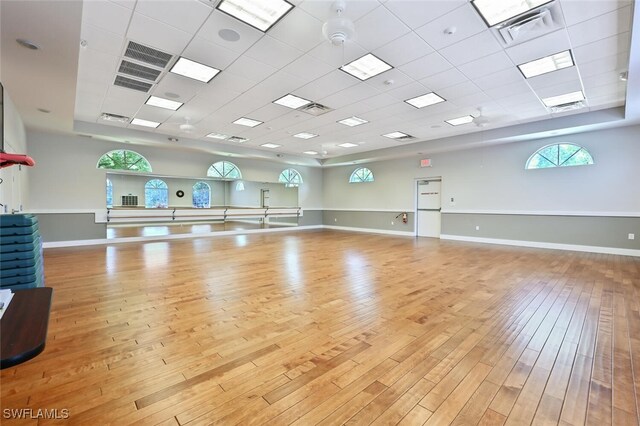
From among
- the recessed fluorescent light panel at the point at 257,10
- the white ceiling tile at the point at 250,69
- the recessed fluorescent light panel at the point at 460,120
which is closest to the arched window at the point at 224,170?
the white ceiling tile at the point at 250,69

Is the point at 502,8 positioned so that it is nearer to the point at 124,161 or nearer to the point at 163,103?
the point at 163,103

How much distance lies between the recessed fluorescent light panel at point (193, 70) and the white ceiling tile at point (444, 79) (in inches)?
130

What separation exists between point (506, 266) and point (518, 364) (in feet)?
12.5

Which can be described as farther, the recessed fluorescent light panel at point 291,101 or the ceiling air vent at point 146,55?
the recessed fluorescent light panel at point 291,101

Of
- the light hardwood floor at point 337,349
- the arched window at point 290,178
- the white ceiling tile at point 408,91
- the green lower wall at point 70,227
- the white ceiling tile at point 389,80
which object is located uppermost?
the white ceiling tile at point 408,91

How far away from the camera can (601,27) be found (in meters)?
3.19

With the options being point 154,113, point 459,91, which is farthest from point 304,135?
point 459,91

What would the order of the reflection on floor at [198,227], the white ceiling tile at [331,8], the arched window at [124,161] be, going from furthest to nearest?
the reflection on floor at [198,227] → the arched window at [124,161] → the white ceiling tile at [331,8]

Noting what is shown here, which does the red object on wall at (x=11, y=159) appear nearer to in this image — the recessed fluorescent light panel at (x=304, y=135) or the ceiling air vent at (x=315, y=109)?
the ceiling air vent at (x=315, y=109)

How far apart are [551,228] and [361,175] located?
6591mm

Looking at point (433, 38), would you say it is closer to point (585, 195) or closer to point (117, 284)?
point (117, 284)

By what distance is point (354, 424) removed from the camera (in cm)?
151

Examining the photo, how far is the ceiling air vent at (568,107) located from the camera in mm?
5553

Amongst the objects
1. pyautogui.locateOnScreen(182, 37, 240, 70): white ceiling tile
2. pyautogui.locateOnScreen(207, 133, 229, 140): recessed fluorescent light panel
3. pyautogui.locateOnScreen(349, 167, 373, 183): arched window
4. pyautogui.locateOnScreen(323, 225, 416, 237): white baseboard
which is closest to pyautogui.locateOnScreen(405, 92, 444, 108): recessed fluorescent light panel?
pyautogui.locateOnScreen(182, 37, 240, 70): white ceiling tile
